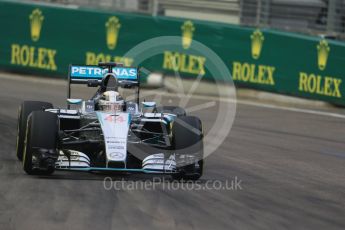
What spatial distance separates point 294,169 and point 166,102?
9.19m

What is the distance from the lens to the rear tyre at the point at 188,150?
36.0ft

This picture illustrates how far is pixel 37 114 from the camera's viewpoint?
10.8 metres

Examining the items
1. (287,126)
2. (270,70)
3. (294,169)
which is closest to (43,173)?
(294,169)

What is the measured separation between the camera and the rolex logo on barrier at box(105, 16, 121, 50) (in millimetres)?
24531

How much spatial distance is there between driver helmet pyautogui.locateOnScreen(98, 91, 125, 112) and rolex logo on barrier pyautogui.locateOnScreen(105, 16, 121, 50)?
13003 millimetres

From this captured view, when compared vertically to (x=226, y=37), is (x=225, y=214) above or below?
below

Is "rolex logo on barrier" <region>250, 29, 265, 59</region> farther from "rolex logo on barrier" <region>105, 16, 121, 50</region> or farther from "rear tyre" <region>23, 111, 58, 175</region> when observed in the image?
"rear tyre" <region>23, 111, 58, 175</region>

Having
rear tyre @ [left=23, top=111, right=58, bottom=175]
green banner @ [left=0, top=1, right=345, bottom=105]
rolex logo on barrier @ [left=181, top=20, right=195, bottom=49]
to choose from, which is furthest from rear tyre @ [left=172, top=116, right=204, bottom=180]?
rolex logo on barrier @ [left=181, top=20, right=195, bottom=49]

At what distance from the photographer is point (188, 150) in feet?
36.1

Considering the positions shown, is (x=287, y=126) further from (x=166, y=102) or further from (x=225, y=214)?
(x=225, y=214)

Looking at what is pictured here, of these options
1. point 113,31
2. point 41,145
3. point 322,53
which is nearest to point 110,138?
point 41,145

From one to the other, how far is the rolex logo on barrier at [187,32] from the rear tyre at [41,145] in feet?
43.3

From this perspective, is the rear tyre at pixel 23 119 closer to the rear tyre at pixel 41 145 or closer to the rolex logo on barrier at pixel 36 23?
the rear tyre at pixel 41 145

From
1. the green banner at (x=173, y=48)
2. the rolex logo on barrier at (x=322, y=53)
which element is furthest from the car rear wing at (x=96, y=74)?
the rolex logo on barrier at (x=322, y=53)
